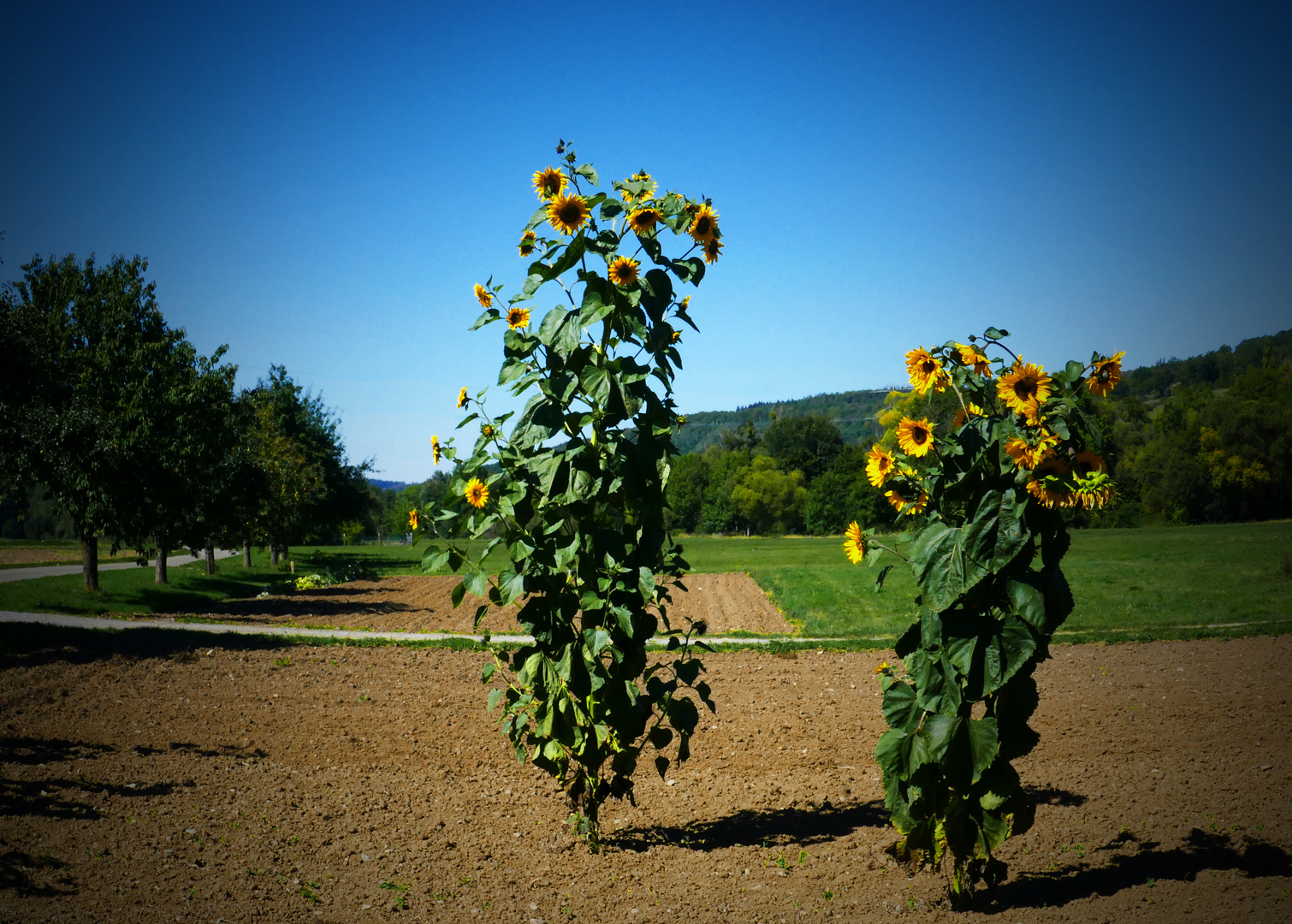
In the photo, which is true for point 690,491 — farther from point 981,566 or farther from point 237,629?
point 981,566

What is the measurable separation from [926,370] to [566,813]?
3.36 meters

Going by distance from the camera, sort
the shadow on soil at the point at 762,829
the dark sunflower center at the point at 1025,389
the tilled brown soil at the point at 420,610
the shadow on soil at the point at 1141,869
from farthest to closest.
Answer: the tilled brown soil at the point at 420,610
the shadow on soil at the point at 762,829
the shadow on soil at the point at 1141,869
the dark sunflower center at the point at 1025,389

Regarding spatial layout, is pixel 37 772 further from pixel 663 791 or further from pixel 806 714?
pixel 806 714

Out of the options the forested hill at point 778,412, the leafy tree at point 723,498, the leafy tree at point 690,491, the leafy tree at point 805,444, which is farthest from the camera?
the forested hill at point 778,412

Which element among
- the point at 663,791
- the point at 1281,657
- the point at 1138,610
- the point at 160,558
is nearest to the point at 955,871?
the point at 663,791

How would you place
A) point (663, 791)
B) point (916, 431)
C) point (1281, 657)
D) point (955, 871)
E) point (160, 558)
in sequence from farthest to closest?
point (160, 558)
point (1281, 657)
point (663, 791)
point (955, 871)
point (916, 431)

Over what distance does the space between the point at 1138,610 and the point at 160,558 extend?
69.5 feet

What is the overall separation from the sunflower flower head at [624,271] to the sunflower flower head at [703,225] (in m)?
0.32

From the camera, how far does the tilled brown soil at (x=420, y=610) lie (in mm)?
13695

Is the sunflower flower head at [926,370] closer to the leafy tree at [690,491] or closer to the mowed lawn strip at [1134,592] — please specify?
the mowed lawn strip at [1134,592]

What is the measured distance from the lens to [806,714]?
22.2 ft

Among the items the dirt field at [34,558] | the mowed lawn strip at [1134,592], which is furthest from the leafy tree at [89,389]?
the dirt field at [34,558]

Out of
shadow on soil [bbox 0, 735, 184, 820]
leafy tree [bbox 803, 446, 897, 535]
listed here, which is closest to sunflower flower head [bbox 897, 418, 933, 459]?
shadow on soil [bbox 0, 735, 184, 820]

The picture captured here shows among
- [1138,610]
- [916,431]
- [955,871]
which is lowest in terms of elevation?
[1138,610]
